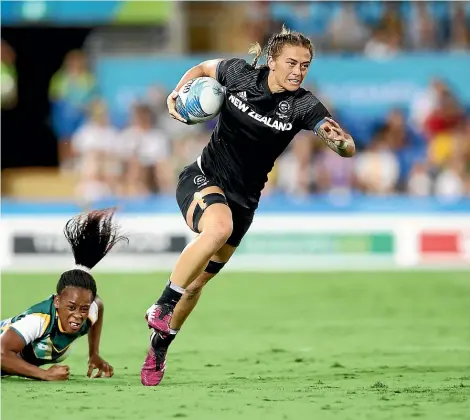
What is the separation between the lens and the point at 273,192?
15.3 metres

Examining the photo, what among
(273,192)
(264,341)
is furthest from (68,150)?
(264,341)

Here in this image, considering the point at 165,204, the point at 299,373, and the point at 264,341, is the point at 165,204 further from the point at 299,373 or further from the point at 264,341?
the point at 299,373

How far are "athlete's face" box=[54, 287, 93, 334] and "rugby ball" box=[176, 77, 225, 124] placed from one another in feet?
4.47

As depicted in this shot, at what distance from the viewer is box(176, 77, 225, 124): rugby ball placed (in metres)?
7.38

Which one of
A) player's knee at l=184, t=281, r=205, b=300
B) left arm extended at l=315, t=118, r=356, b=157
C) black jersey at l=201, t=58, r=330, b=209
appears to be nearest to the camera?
left arm extended at l=315, t=118, r=356, b=157

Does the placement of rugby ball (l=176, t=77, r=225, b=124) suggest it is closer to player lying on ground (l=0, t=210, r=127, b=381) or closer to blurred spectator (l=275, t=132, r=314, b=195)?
player lying on ground (l=0, t=210, r=127, b=381)

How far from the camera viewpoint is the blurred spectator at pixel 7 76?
1633 cm

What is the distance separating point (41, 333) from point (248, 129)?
1.88 m

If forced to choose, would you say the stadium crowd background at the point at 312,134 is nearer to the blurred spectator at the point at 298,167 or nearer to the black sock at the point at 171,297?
the blurred spectator at the point at 298,167

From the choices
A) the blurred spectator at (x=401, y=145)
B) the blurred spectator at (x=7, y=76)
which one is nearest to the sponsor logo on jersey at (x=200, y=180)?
the blurred spectator at (x=401, y=145)

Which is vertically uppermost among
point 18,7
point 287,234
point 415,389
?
point 18,7

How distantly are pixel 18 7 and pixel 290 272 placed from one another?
595 cm

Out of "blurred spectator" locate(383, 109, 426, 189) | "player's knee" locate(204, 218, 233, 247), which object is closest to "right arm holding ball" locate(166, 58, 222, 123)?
"player's knee" locate(204, 218, 233, 247)

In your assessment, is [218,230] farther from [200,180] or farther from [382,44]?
[382,44]
